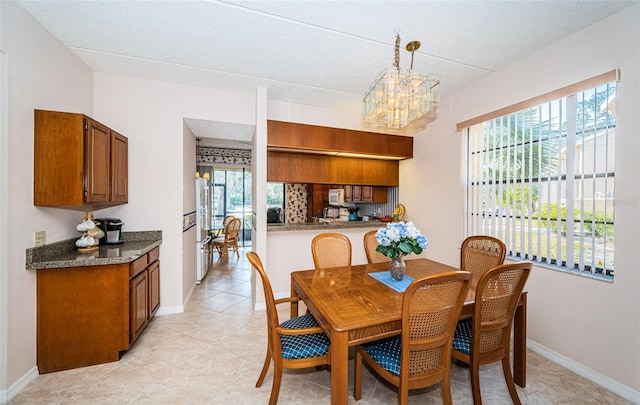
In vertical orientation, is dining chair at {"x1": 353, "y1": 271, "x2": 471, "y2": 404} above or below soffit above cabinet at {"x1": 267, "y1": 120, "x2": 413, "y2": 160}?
below

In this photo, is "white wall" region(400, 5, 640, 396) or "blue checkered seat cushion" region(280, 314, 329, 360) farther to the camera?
"white wall" region(400, 5, 640, 396)

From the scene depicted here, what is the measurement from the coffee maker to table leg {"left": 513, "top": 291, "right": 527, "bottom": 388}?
3671 mm

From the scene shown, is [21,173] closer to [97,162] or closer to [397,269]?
[97,162]

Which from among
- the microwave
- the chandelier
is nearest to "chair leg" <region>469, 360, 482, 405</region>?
the chandelier

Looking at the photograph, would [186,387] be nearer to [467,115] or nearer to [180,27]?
[180,27]

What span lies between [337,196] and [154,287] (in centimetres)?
302

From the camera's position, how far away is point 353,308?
145 centimetres

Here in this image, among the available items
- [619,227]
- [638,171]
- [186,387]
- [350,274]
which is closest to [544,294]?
[619,227]

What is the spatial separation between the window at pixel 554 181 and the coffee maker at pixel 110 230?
13.1ft

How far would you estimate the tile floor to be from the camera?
1735 millimetres

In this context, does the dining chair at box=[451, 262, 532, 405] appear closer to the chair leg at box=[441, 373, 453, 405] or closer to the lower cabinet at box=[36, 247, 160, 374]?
the chair leg at box=[441, 373, 453, 405]

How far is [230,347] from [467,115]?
11.9 ft

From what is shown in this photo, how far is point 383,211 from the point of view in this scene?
4.77 m

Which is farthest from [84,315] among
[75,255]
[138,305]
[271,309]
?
[271,309]
